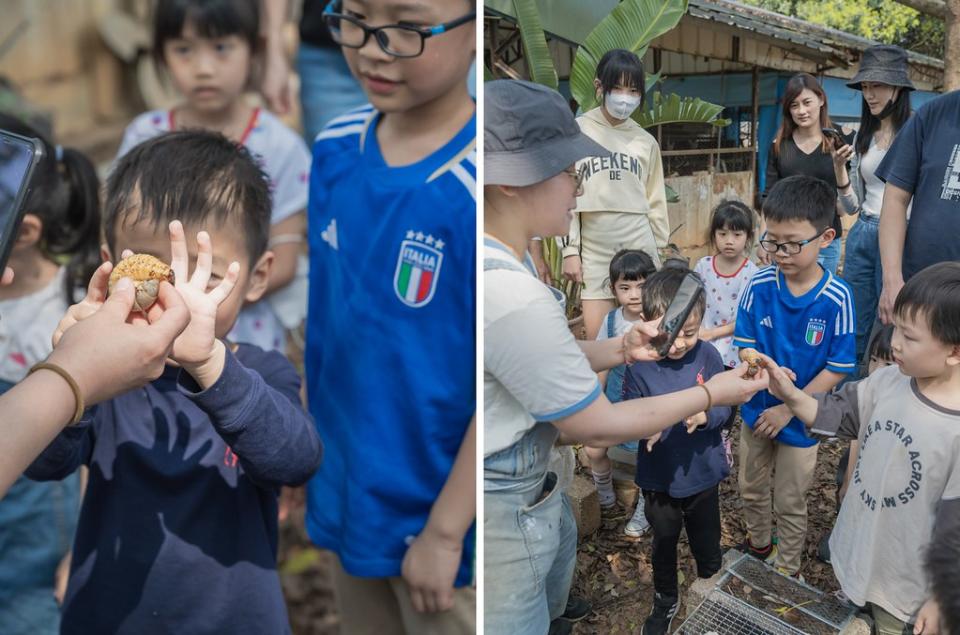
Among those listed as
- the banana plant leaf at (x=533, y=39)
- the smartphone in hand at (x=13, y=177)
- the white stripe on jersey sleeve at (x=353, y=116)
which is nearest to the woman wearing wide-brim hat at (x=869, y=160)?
the banana plant leaf at (x=533, y=39)

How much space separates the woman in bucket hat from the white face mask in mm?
161

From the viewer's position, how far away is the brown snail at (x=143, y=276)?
2.09ft

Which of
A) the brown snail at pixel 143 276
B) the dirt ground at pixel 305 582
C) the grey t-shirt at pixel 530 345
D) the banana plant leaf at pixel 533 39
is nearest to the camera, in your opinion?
the brown snail at pixel 143 276

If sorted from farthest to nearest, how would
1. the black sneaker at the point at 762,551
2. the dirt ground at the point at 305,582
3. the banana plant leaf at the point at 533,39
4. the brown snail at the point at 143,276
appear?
the dirt ground at the point at 305,582 → the black sneaker at the point at 762,551 → the banana plant leaf at the point at 533,39 → the brown snail at the point at 143,276

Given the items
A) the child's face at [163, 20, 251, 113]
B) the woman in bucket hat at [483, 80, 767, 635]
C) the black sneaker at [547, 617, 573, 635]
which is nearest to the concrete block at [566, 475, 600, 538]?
the black sneaker at [547, 617, 573, 635]

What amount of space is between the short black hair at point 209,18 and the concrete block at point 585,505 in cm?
83

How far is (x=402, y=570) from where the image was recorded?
1001 millimetres

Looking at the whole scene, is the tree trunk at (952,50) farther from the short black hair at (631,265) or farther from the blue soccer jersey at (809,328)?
the short black hair at (631,265)

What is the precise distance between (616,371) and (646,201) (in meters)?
0.26

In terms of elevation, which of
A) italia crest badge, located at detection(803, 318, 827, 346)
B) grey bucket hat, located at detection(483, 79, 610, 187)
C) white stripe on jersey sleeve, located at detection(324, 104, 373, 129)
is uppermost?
white stripe on jersey sleeve, located at detection(324, 104, 373, 129)

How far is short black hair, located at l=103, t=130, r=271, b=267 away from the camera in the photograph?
0.84 m

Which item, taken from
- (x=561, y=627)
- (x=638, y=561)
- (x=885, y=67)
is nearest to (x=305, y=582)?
(x=561, y=627)

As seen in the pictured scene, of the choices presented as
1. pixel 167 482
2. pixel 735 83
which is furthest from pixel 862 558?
pixel 167 482

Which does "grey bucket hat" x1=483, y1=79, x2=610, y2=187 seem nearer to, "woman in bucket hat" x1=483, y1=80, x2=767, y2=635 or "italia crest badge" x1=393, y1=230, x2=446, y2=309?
"woman in bucket hat" x1=483, y1=80, x2=767, y2=635
